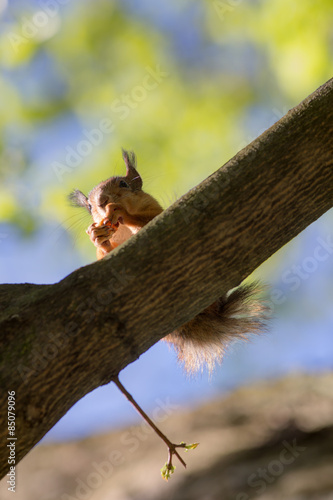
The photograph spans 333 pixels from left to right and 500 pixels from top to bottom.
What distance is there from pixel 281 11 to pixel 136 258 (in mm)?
3147

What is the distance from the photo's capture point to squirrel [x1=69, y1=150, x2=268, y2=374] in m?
3.13

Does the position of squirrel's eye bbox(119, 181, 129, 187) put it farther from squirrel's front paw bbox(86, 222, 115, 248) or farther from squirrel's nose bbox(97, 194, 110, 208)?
squirrel's front paw bbox(86, 222, 115, 248)

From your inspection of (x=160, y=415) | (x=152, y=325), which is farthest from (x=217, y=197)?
(x=160, y=415)

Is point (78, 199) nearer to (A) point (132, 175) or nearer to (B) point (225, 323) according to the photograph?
(A) point (132, 175)

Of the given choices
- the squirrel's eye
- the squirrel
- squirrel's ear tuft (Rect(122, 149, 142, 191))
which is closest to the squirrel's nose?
the squirrel

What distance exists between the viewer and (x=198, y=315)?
3.09 m

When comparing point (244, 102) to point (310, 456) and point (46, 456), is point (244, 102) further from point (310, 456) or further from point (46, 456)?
point (46, 456)

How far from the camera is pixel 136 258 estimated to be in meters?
1.99

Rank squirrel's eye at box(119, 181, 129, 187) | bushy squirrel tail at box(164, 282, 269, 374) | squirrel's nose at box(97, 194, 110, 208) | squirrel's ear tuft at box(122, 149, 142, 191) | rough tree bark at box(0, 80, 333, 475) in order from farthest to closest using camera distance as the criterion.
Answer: squirrel's ear tuft at box(122, 149, 142, 191) < squirrel's eye at box(119, 181, 129, 187) < squirrel's nose at box(97, 194, 110, 208) < bushy squirrel tail at box(164, 282, 269, 374) < rough tree bark at box(0, 80, 333, 475)

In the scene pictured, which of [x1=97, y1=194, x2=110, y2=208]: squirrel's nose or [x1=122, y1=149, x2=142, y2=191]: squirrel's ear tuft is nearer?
[x1=97, y1=194, x2=110, y2=208]: squirrel's nose

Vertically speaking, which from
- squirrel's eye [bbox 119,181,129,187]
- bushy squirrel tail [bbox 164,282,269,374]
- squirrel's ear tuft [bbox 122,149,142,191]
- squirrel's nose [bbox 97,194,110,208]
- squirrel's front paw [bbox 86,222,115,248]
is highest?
squirrel's ear tuft [bbox 122,149,142,191]

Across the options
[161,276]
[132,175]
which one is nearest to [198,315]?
[161,276]

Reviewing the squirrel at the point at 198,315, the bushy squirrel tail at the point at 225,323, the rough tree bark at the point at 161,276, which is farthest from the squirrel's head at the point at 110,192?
the rough tree bark at the point at 161,276

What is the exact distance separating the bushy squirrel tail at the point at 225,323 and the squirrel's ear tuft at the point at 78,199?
1.18 m
